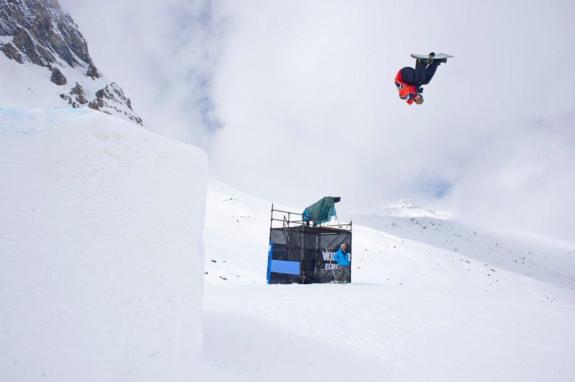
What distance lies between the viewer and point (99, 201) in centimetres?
215

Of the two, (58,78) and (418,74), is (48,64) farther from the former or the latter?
(418,74)

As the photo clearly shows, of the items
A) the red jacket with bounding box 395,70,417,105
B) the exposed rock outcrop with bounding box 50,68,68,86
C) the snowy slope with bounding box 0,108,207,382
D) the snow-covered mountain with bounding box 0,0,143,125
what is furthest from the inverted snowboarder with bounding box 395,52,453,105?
the exposed rock outcrop with bounding box 50,68,68,86

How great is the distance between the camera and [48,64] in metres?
52.5

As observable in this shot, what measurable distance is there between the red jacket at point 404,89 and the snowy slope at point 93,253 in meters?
6.75

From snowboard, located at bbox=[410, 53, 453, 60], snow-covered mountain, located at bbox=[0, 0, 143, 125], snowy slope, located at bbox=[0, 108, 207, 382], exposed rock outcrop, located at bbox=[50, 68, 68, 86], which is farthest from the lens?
exposed rock outcrop, located at bbox=[50, 68, 68, 86]

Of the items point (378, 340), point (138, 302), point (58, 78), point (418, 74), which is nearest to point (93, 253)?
point (138, 302)

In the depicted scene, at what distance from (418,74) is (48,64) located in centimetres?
6599

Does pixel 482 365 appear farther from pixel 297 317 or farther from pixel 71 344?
pixel 71 344

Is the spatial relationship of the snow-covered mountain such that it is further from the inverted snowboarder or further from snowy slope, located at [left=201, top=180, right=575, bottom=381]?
snowy slope, located at [left=201, top=180, right=575, bottom=381]

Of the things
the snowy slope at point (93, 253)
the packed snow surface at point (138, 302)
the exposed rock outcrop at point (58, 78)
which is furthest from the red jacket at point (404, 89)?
the exposed rock outcrop at point (58, 78)

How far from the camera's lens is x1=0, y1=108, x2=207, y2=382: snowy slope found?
1.73 metres

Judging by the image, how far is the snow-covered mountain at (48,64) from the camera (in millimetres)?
42781

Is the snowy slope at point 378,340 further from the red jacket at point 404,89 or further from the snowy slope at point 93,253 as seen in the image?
the red jacket at point 404,89

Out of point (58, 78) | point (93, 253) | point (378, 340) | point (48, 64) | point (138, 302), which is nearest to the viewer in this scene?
point (93, 253)
